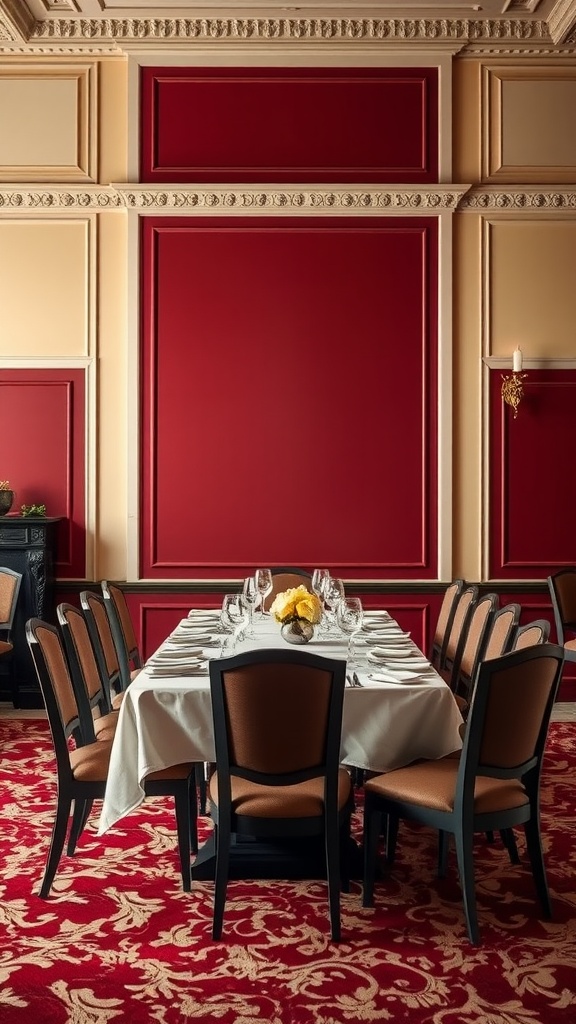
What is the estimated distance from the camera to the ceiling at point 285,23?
20.0 ft

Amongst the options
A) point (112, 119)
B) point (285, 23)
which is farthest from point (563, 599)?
point (112, 119)

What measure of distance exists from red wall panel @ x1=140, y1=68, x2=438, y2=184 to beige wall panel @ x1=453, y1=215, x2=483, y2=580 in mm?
608

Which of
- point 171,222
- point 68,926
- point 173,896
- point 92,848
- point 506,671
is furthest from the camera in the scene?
point 171,222

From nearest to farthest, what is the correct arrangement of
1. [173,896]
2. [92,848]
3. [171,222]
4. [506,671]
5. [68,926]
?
[506,671], [68,926], [173,896], [92,848], [171,222]

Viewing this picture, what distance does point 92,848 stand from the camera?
12.4 feet

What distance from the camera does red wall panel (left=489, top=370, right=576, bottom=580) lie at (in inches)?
250

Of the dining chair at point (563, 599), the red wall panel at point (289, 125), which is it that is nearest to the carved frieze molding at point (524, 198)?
the red wall panel at point (289, 125)

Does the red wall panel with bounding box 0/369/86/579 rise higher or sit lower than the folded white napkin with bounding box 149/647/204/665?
higher

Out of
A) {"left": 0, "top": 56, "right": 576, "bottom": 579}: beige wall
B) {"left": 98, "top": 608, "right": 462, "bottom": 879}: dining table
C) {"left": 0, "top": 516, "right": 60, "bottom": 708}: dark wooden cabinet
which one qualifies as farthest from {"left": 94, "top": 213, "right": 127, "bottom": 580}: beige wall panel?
→ {"left": 98, "top": 608, "right": 462, "bottom": 879}: dining table

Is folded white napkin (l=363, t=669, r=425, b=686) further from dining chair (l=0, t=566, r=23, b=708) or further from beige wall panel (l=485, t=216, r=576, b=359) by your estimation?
beige wall panel (l=485, t=216, r=576, b=359)

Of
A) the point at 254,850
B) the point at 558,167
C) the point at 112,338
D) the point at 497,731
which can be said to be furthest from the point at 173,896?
the point at 558,167

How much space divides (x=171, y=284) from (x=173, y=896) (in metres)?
4.25

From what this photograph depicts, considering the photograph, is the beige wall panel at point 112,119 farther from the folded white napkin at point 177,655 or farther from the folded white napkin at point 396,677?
the folded white napkin at point 396,677

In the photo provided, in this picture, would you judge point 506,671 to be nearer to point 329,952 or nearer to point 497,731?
point 497,731
